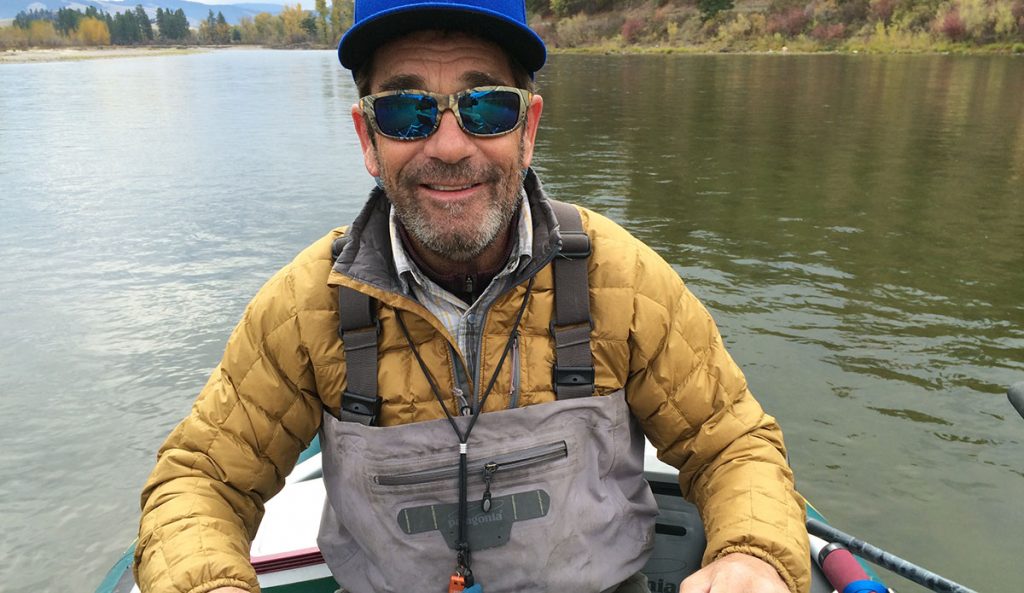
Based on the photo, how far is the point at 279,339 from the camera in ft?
5.84

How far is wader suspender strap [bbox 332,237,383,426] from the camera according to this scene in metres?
1.74

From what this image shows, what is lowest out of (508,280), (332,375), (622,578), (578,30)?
(622,578)

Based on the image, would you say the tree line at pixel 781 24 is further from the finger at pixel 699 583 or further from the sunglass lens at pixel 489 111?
the finger at pixel 699 583

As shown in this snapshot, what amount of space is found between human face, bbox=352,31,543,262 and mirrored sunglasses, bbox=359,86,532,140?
0.02m

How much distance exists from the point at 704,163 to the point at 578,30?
194ft

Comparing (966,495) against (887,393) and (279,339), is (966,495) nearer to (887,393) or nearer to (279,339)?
(887,393)

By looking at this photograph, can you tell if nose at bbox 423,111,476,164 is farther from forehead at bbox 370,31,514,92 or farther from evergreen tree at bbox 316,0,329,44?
evergreen tree at bbox 316,0,329,44

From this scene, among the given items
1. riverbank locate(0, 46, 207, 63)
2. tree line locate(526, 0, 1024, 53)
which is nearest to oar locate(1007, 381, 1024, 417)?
tree line locate(526, 0, 1024, 53)

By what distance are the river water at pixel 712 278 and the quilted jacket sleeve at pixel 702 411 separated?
2966 mm

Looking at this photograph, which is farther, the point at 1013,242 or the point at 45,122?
the point at 45,122

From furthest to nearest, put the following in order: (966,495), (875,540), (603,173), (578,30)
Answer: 1. (578,30)
2. (603,173)
3. (966,495)
4. (875,540)

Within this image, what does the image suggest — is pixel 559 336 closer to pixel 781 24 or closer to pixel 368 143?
pixel 368 143

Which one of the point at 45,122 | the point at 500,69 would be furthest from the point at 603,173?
the point at 45,122

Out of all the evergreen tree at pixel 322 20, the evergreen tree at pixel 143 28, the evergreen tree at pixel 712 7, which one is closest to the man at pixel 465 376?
the evergreen tree at pixel 712 7
